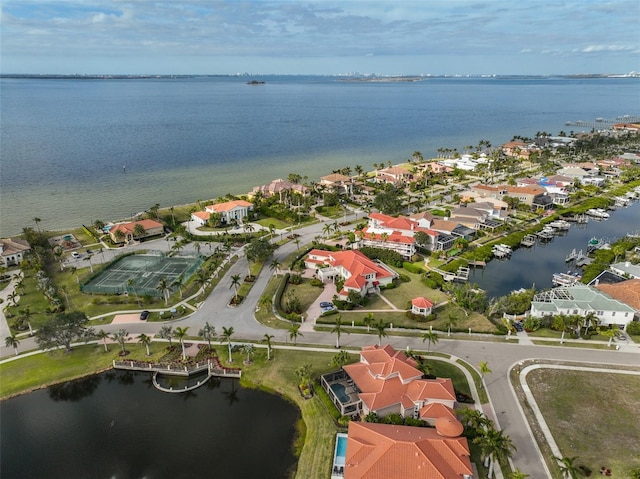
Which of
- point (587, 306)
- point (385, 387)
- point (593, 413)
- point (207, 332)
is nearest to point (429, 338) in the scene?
point (385, 387)

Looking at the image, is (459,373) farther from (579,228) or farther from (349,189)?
(349,189)

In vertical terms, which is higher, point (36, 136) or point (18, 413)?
point (36, 136)

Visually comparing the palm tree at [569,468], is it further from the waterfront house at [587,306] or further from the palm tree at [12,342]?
the palm tree at [12,342]

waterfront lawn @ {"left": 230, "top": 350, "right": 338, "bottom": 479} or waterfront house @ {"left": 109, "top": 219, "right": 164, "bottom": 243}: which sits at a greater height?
waterfront house @ {"left": 109, "top": 219, "right": 164, "bottom": 243}

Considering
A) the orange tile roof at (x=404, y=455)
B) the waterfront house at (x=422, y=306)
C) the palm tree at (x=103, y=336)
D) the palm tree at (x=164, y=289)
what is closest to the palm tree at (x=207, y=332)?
the palm tree at (x=103, y=336)

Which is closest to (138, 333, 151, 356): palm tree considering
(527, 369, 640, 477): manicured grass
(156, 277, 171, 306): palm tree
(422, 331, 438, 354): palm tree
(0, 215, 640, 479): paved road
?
(0, 215, 640, 479): paved road

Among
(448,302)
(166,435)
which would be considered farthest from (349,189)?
(166,435)

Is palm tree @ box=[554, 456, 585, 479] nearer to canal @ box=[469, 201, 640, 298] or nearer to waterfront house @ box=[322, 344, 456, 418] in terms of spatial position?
waterfront house @ box=[322, 344, 456, 418]
